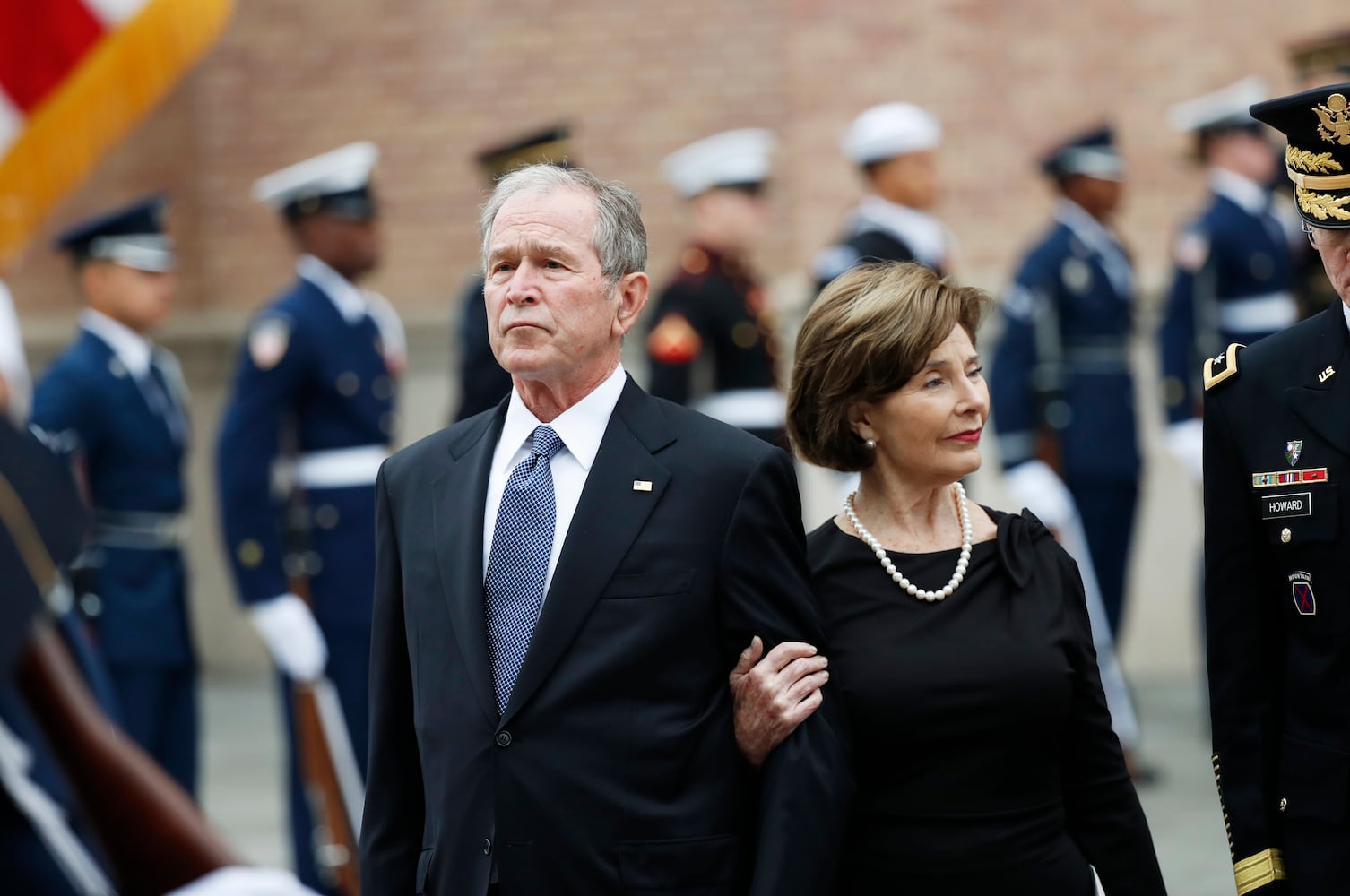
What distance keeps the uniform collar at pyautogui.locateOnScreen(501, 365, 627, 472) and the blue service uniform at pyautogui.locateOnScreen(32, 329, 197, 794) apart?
335cm

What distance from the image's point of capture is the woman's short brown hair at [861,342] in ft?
10.3

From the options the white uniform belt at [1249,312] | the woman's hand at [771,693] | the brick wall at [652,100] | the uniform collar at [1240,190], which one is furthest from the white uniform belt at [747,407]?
the woman's hand at [771,693]

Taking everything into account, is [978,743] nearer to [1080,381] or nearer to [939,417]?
[939,417]

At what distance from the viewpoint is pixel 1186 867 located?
19.3ft

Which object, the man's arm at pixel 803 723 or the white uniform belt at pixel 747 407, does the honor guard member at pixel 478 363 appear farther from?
the man's arm at pixel 803 723

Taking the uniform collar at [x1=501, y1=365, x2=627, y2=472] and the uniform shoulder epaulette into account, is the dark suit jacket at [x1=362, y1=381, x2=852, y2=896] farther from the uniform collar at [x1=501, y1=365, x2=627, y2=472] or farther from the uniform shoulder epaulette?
the uniform shoulder epaulette

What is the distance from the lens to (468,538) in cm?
294

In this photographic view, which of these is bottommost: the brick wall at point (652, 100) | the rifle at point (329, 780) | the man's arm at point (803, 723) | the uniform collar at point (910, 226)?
the rifle at point (329, 780)

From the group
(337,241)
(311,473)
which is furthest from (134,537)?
(337,241)

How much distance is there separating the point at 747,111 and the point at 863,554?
6.90m

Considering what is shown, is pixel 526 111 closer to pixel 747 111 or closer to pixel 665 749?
pixel 747 111

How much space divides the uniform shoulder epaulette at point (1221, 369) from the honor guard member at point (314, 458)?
3.36 meters

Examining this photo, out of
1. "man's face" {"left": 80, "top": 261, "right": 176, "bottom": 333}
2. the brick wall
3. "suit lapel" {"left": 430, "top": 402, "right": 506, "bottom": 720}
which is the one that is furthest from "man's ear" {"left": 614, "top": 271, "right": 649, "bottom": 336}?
the brick wall

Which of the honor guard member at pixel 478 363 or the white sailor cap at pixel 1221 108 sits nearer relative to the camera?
the honor guard member at pixel 478 363
